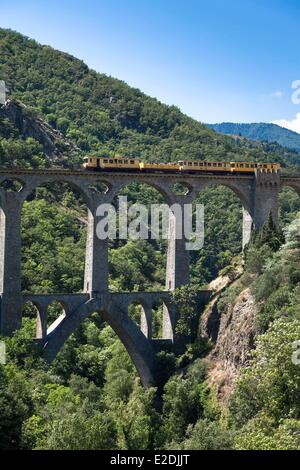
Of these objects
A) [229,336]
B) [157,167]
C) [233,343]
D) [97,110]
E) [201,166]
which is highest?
[97,110]

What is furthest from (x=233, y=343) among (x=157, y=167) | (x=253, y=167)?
(x=253, y=167)

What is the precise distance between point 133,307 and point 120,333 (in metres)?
12.9

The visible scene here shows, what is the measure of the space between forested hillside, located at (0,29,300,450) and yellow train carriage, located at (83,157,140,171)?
912 cm

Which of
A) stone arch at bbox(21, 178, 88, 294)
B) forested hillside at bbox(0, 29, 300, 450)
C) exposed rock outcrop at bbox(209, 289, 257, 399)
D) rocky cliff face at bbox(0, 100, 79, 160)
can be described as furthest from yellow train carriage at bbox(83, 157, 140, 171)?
rocky cliff face at bbox(0, 100, 79, 160)

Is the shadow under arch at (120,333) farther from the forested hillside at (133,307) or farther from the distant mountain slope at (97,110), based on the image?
the distant mountain slope at (97,110)

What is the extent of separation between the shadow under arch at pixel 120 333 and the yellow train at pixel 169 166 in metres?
8.76

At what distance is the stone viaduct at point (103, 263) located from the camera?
55.8 meters

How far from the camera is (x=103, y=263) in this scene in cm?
5941

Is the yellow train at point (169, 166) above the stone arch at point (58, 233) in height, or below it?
above

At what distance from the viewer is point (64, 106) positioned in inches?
4663

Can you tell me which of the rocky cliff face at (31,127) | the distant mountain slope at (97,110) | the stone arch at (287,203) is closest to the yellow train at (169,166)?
the rocky cliff face at (31,127)

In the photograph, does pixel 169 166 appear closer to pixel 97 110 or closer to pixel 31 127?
pixel 31 127
